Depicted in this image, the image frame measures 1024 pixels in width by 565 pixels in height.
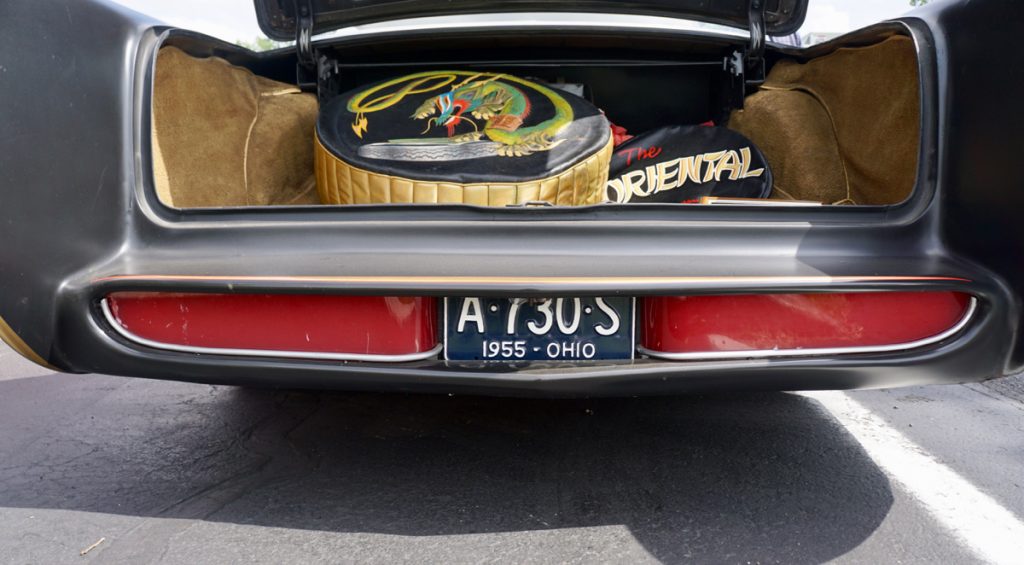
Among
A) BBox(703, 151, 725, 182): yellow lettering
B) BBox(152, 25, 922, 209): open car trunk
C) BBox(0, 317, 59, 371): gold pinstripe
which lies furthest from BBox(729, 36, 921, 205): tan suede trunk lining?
BBox(0, 317, 59, 371): gold pinstripe

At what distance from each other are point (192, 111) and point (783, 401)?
2222mm

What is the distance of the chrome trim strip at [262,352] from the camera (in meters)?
1.62

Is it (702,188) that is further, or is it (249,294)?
(702,188)

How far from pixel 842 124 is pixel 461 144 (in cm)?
120

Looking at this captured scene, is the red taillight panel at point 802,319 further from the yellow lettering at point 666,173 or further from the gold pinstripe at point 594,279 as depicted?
the yellow lettering at point 666,173

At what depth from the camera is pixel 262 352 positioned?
164 cm

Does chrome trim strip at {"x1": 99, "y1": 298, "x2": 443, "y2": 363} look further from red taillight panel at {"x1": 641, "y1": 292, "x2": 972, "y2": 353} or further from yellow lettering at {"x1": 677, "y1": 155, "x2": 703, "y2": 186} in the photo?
yellow lettering at {"x1": 677, "y1": 155, "x2": 703, "y2": 186}

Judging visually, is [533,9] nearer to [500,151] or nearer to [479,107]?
[479,107]

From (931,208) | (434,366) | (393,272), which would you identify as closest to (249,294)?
(393,272)

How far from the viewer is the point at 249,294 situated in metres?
1.58

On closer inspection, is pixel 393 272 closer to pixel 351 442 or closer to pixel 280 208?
pixel 280 208

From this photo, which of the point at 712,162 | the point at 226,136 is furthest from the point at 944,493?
the point at 226,136

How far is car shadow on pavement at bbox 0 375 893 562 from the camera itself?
1842mm

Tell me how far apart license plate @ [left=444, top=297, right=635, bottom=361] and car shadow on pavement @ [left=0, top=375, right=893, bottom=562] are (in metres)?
0.47
